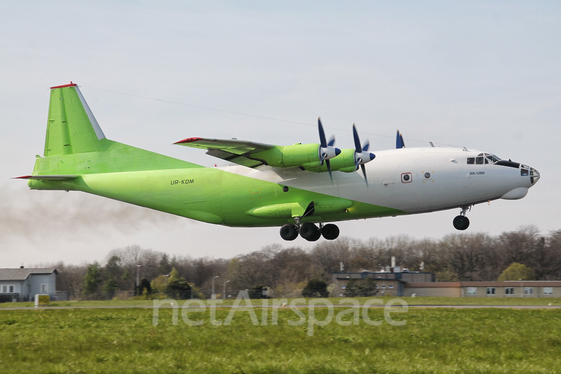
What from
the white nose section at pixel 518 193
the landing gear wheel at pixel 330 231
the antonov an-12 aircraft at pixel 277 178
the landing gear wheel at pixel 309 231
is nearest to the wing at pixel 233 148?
the antonov an-12 aircraft at pixel 277 178

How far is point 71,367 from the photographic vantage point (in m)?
16.3

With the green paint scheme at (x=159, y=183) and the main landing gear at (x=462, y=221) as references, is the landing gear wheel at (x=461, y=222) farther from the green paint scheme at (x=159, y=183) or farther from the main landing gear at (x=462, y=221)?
the green paint scheme at (x=159, y=183)

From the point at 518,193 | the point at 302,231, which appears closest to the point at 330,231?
the point at 302,231

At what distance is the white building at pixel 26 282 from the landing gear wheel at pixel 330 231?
43442mm

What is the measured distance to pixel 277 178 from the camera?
30781mm

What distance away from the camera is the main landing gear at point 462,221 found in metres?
29.6

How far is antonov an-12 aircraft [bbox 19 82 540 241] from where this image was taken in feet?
92.9

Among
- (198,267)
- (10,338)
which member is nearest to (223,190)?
(10,338)

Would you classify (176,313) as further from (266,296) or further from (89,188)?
(266,296)

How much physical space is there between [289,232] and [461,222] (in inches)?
337

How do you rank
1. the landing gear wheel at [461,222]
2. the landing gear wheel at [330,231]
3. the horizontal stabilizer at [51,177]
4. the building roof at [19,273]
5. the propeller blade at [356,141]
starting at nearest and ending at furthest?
the propeller blade at [356,141] < the landing gear wheel at [461,222] < the landing gear wheel at [330,231] < the horizontal stabilizer at [51,177] < the building roof at [19,273]

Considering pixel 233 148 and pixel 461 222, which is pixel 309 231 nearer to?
pixel 233 148

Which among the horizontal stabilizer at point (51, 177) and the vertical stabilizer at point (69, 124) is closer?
the horizontal stabilizer at point (51, 177)

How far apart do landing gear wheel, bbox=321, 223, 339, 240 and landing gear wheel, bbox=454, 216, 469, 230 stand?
6367mm
